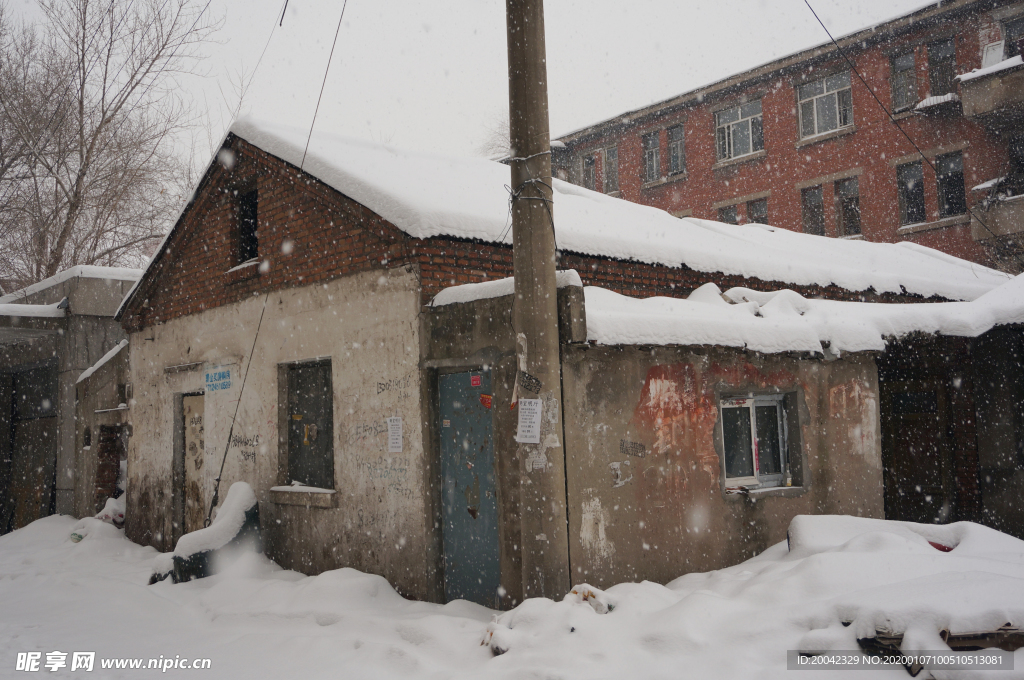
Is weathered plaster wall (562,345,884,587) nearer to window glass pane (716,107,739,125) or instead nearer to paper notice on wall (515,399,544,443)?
paper notice on wall (515,399,544,443)

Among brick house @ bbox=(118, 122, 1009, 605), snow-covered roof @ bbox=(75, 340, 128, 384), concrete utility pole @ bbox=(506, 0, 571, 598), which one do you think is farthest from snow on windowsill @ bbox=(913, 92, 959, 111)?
snow-covered roof @ bbox=(75, 340, 128, 384)

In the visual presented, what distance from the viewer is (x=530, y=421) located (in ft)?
16.4

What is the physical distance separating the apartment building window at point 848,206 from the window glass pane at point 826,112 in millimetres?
1706

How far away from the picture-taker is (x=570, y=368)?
563 centimetres

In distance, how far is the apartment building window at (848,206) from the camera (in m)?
21.2

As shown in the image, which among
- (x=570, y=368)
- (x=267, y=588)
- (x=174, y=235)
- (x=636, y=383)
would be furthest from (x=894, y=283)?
(x=174, y=235)

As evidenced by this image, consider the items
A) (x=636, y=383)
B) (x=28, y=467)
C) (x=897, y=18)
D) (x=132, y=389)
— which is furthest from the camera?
(x=897, y=18)

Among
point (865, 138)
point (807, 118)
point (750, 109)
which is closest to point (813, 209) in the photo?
Result: point (865, 138)

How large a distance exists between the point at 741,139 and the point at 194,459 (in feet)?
65.3

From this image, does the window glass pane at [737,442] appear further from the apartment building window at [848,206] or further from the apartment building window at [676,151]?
the apartment building window at [676,151]

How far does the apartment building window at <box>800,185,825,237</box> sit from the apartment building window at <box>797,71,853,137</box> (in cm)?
172

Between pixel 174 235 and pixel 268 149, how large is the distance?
8.86 ft

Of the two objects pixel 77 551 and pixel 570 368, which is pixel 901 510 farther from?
pixel 77 551

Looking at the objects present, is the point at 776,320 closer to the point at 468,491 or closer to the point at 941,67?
the point at 468,491
